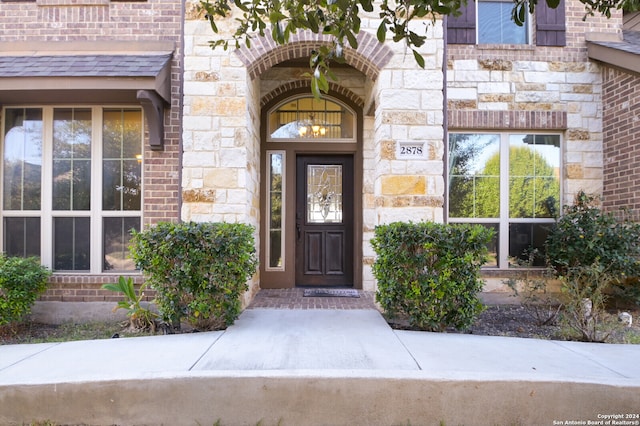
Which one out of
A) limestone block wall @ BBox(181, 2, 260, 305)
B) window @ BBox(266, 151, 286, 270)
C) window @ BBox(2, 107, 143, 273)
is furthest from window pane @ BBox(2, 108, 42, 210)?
window @ BBox(266, 151, 286, 270)

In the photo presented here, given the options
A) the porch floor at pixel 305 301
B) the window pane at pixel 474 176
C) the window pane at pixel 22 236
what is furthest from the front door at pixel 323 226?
the window pane at pixel 22 236

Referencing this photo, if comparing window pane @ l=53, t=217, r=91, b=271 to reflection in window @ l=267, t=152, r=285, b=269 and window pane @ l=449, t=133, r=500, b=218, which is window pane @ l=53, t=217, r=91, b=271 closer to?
reflection in window @ l=267, t=152, r=285, b=269

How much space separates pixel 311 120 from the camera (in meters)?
6.39

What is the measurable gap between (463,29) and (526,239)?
10.9 ft

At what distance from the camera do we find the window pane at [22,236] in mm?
5262

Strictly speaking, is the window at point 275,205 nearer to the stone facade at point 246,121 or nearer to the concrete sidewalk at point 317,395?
the stone facade at point 246,121

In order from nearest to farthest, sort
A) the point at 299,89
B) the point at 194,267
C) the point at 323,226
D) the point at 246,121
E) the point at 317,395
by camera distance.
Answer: the point at 317,395, the point at 194,267, the point at 246,121, the point at 299,89, the point at 323,226

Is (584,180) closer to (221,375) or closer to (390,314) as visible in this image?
(390,314)

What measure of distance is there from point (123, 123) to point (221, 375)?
13.5 ft

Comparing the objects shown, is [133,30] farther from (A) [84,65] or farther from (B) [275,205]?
(B) [275,205]

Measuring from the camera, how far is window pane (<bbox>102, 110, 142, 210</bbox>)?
17.4 ft

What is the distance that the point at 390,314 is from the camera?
4133 mm

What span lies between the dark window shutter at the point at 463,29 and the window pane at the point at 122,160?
4.73 meters

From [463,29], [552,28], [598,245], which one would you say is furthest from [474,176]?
[552,28]
